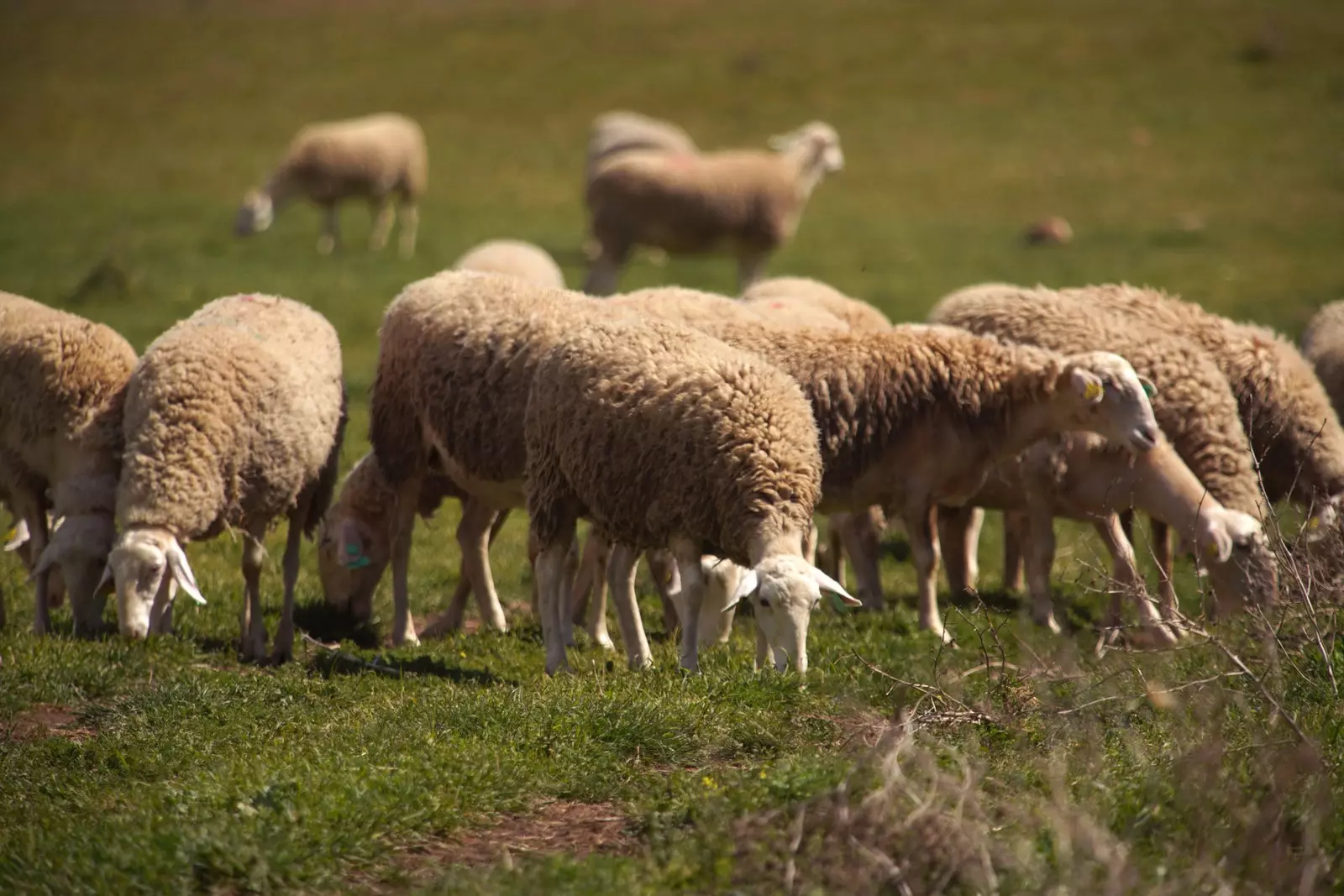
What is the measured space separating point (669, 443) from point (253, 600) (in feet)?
8.73

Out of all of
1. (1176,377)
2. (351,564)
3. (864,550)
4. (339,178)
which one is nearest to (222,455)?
(351,564)

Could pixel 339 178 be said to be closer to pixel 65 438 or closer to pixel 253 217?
pixel 253 217

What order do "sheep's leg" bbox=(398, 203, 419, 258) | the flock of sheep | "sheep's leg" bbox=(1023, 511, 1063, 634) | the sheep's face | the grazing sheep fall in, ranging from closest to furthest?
the flock of sheep, the sheep's face, "sheep's leg" bbox=(1023, 511, 1063, 634), the grazing sheep, "sheep's leg" bbox=(398, 203, 419, 258)

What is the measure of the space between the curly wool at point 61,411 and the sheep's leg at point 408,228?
13893 millimetres

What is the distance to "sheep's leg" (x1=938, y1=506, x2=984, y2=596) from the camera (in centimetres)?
1009

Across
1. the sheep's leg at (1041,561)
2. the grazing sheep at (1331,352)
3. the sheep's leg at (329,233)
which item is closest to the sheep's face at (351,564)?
the sheep's leg at (1041,561)

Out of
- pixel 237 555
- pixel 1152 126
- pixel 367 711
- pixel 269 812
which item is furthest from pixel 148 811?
pixel 1152 126

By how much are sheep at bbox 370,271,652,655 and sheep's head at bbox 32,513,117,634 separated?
1.57 metres

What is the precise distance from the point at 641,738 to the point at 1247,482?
16.3 ft

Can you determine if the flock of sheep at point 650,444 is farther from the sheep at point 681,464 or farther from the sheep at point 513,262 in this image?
the sheep at point 513,262

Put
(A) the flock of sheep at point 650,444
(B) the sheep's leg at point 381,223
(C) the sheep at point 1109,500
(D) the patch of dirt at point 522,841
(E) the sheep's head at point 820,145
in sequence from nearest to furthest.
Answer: (D) the patch of dirt at point 522,841, (A) the flock of sheep at point 650,444, (C) the sheep at point 1109,500, (E) the sheep's head at point 820,145, (B) the sheep's leg at point 381,223

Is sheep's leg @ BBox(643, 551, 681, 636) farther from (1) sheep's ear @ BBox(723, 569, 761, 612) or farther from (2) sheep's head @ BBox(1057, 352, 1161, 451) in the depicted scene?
(2) sheep's head @ BBox(1057, 352, 1161, 451)

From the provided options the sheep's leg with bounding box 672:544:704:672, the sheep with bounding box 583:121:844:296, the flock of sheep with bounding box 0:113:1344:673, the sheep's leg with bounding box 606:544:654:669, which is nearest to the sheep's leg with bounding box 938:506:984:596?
the flock of sheep with bounding box 0:113:1344:673

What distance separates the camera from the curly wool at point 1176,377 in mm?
9320
